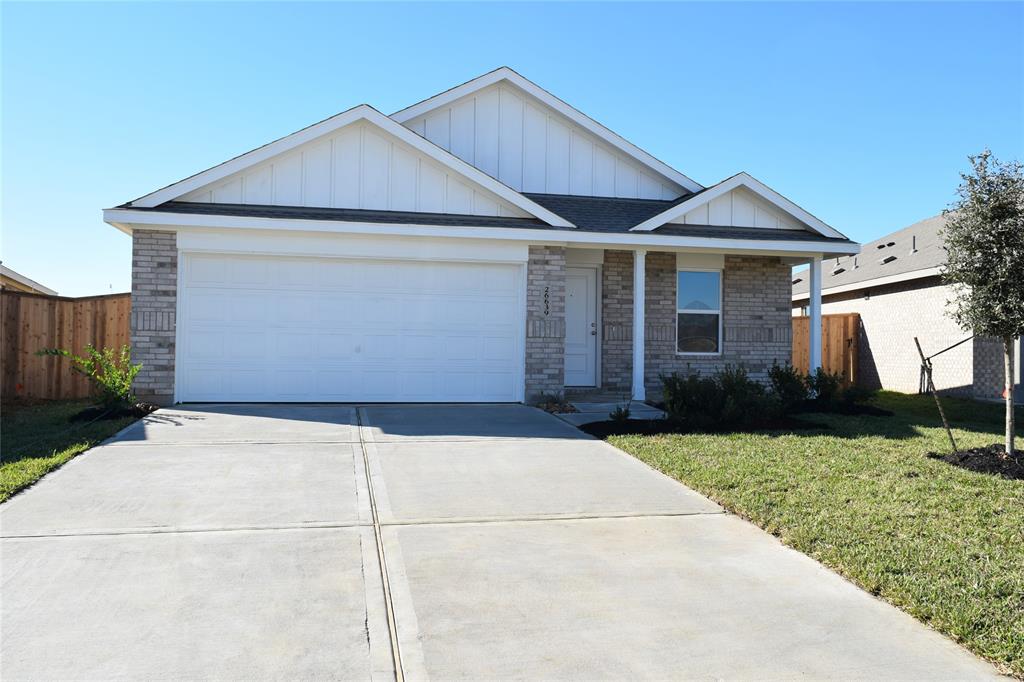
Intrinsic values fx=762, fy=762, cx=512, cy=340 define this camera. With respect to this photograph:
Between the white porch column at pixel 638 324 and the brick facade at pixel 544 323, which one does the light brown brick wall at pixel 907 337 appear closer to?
the white porch column at pixel 638 324

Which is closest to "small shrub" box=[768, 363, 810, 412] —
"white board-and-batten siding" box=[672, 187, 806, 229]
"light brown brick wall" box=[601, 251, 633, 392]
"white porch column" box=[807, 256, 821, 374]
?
"white porch column" box=[807, 256, 821, 374]

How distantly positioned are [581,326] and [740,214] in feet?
11.1

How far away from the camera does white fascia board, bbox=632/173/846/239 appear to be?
41.6ft

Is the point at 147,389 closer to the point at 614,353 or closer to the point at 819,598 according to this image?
the point at 614,353

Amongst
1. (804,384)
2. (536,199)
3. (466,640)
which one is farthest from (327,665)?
(536,199)

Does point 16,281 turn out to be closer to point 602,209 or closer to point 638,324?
point 602,209

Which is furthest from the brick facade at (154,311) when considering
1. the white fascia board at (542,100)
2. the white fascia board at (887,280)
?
the white fascia board at (887,280)

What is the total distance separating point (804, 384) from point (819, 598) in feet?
28.3

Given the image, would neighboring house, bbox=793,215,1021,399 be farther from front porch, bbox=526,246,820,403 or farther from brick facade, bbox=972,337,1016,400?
front porch, bbox=526,246,820,403

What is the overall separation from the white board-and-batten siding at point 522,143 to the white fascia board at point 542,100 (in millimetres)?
156

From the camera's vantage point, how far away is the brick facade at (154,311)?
36.2 feet

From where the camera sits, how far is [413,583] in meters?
4.22

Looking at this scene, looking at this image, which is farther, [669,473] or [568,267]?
[568,267]

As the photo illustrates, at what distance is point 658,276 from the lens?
45.7ft
